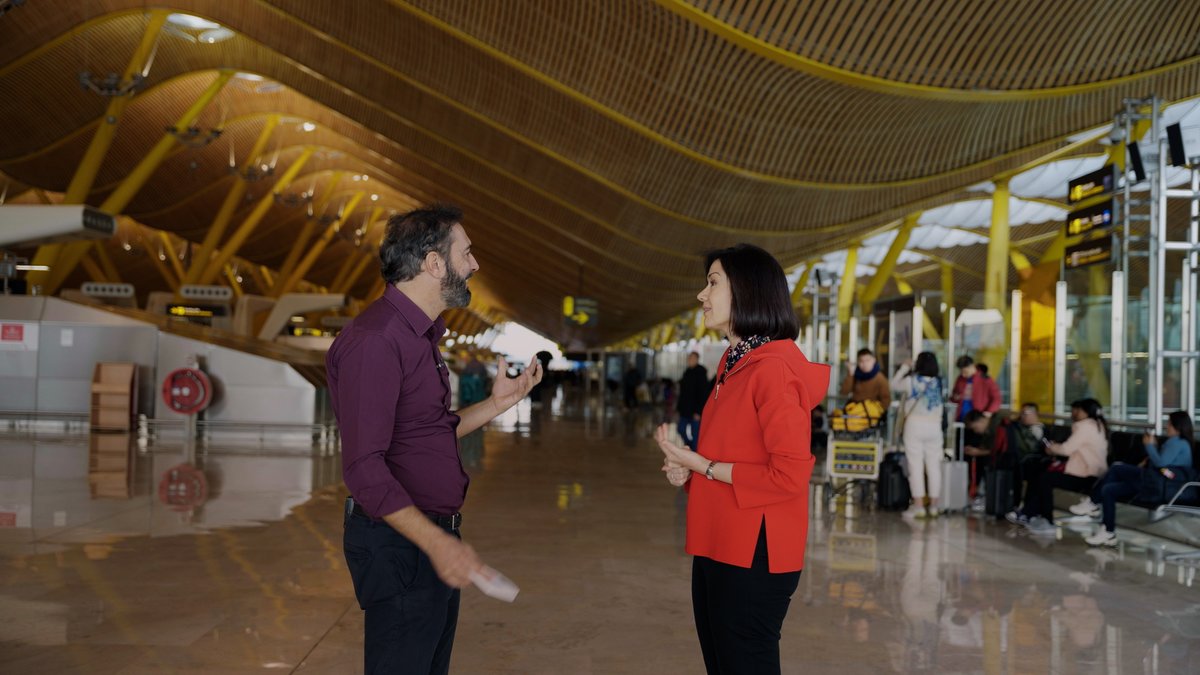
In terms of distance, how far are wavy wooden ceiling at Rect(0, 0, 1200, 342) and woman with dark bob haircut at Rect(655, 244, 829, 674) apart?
33.4ft

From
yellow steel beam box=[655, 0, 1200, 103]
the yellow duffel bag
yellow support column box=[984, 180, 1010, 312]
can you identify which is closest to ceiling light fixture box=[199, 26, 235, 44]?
yellow steel beam box=[655, 0, 1200, 103]

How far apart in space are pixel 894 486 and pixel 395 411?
8.46m

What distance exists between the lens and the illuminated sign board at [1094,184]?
1163 cm

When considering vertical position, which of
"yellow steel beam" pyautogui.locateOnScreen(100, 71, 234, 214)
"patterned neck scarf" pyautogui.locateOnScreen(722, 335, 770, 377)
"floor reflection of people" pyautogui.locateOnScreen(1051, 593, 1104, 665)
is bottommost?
"floor reflection of people" pyautogui.locateOnScreen(1051, 593, 1104, 665)

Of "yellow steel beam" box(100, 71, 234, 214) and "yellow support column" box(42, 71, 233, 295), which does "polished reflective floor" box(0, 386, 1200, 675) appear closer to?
"yellow steel beam" box(100, 71, 234, 214)

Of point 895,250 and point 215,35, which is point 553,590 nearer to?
point 215,35

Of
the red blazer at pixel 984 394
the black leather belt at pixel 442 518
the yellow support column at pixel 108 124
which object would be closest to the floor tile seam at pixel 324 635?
the black leather belt at pixel 442 518

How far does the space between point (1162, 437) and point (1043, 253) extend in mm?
41986

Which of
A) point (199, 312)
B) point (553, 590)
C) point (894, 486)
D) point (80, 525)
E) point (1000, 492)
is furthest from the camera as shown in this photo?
point (199, 312)

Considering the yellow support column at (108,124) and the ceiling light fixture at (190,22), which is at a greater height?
the ceiling light fixture at (190,22)

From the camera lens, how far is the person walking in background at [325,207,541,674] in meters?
2.31

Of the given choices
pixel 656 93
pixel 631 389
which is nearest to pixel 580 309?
pixel 631 389

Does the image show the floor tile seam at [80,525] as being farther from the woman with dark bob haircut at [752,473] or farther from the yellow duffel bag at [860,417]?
the yellow duffel bag at [860,417]

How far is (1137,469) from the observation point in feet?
28.0
